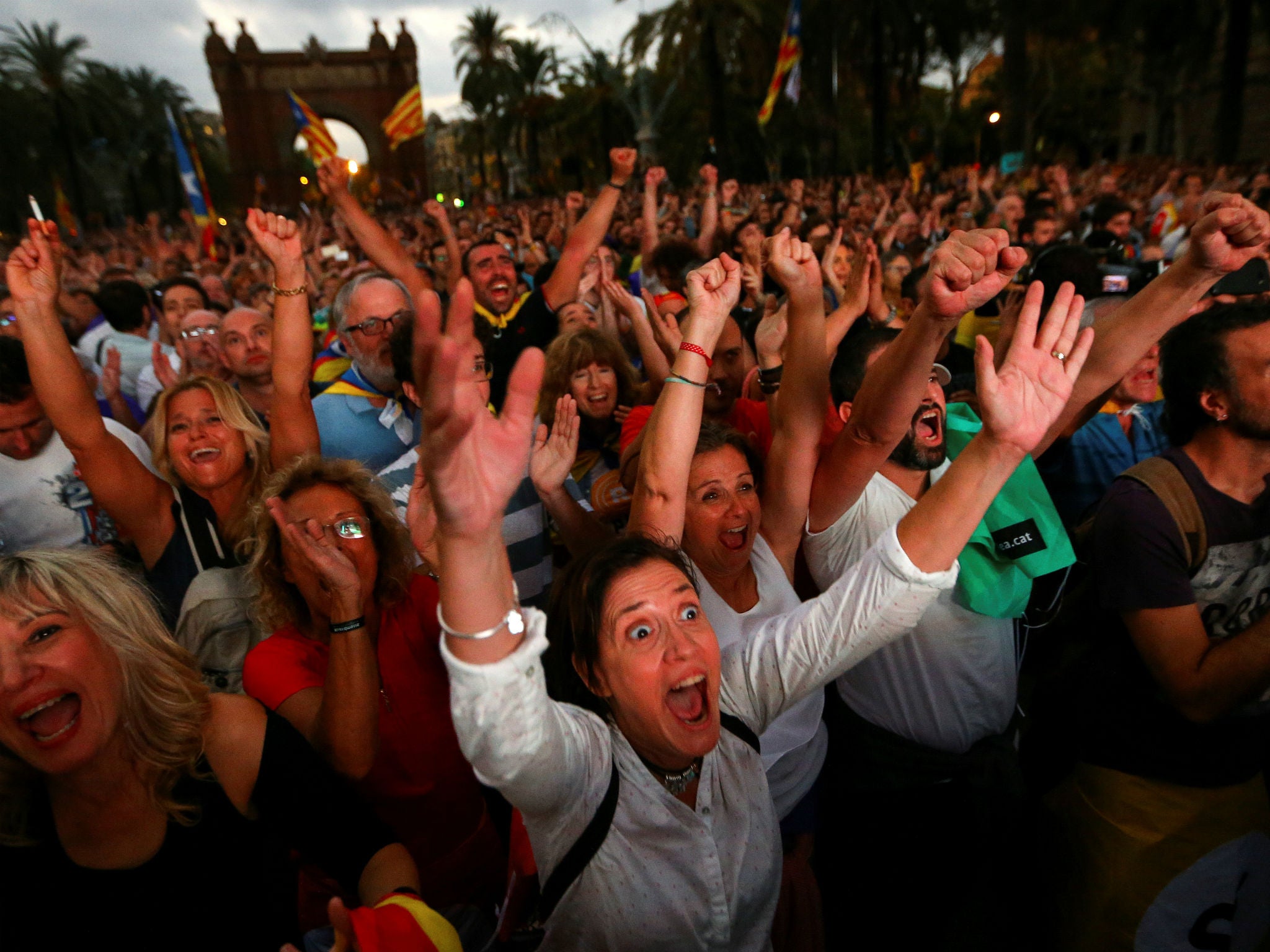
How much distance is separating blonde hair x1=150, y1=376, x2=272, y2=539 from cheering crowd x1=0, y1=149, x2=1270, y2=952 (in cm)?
1

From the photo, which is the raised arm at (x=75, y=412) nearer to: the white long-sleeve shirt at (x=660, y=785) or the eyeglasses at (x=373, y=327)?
the eyeglasses at (x=373, y=327)

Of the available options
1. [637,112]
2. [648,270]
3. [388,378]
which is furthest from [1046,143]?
[388,378]

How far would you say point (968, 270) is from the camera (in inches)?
62.4

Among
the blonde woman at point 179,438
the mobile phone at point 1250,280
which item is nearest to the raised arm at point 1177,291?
the mobile phone at point 1250,280

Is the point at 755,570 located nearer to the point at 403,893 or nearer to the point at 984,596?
the point at 984,596

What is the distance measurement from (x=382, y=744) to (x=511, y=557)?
0.89 m

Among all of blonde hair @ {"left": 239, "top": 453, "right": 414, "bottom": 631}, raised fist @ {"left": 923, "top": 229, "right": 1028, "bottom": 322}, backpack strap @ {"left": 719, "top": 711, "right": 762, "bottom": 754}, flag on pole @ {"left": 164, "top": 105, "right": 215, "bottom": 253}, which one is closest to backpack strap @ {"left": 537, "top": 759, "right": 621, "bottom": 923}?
backpack strap @ {"left": 719, "top": 711, "right": 762, "bottom": 754}

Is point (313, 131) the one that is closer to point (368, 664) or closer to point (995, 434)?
point (368, 664)

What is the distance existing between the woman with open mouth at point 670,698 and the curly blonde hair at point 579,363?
1.70 metres

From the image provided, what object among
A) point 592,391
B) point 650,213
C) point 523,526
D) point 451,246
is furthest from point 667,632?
point 650,213

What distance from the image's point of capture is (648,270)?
539 cm

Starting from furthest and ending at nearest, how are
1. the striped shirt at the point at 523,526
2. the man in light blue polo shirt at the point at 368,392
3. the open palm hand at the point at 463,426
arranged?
1. the man in light blue polo shirt at the point at 368,392
2. the striped shirt at the point at 523,526
3. the open palm hand at the point at 463,426

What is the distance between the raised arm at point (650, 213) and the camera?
206 inches

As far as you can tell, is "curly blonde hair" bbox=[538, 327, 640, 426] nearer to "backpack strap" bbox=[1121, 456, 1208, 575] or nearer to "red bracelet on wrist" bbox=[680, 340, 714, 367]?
"red bracelet on wrist" bbox=[680, 340, 714, 367]
